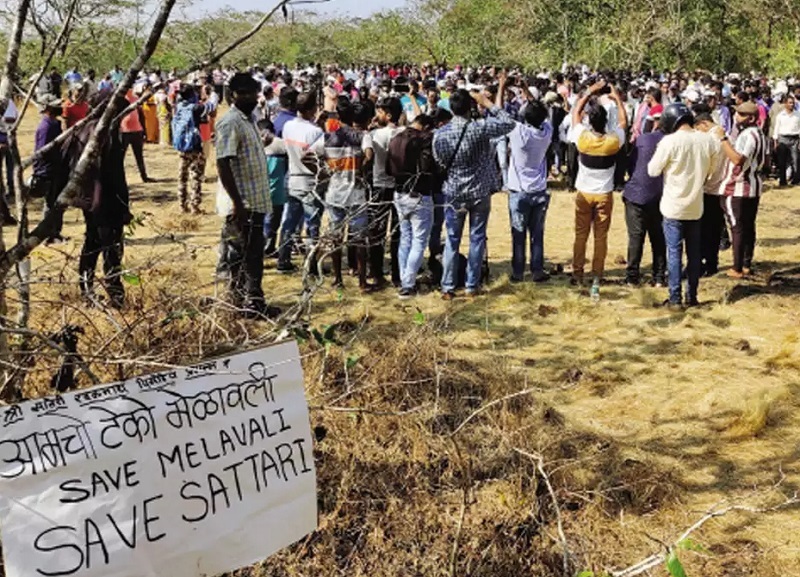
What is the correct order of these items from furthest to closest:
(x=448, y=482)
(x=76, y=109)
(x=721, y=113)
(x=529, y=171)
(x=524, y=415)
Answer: (x=721, y=113), (x=76, y=109), (x=529, y=171), (x=524, y=415), (x=448, y=482)

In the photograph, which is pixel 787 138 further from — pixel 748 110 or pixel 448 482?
pixel 448 482

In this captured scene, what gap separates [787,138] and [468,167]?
24.8ft

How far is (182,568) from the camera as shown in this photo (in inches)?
89.4

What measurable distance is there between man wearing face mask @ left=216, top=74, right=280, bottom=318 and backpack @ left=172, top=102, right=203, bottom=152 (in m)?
3.48

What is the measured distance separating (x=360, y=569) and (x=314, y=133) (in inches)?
167

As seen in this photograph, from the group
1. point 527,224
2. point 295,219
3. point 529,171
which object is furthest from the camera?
point 295,219

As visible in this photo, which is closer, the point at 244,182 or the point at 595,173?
the point at 244,182

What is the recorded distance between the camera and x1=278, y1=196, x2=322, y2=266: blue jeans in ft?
22.5

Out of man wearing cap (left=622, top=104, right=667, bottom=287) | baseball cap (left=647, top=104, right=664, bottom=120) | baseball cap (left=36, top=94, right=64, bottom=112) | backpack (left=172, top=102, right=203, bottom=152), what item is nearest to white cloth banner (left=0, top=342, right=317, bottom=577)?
baseball cap (left=36, top=94, right=64, bottom=112)

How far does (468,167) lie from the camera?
6.22 metres

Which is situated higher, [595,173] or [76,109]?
[76,109]

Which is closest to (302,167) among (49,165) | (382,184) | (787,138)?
(382,184)

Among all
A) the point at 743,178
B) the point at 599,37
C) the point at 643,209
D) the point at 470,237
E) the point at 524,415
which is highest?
the point at 599,37

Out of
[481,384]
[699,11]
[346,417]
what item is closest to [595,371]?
[481,384]
